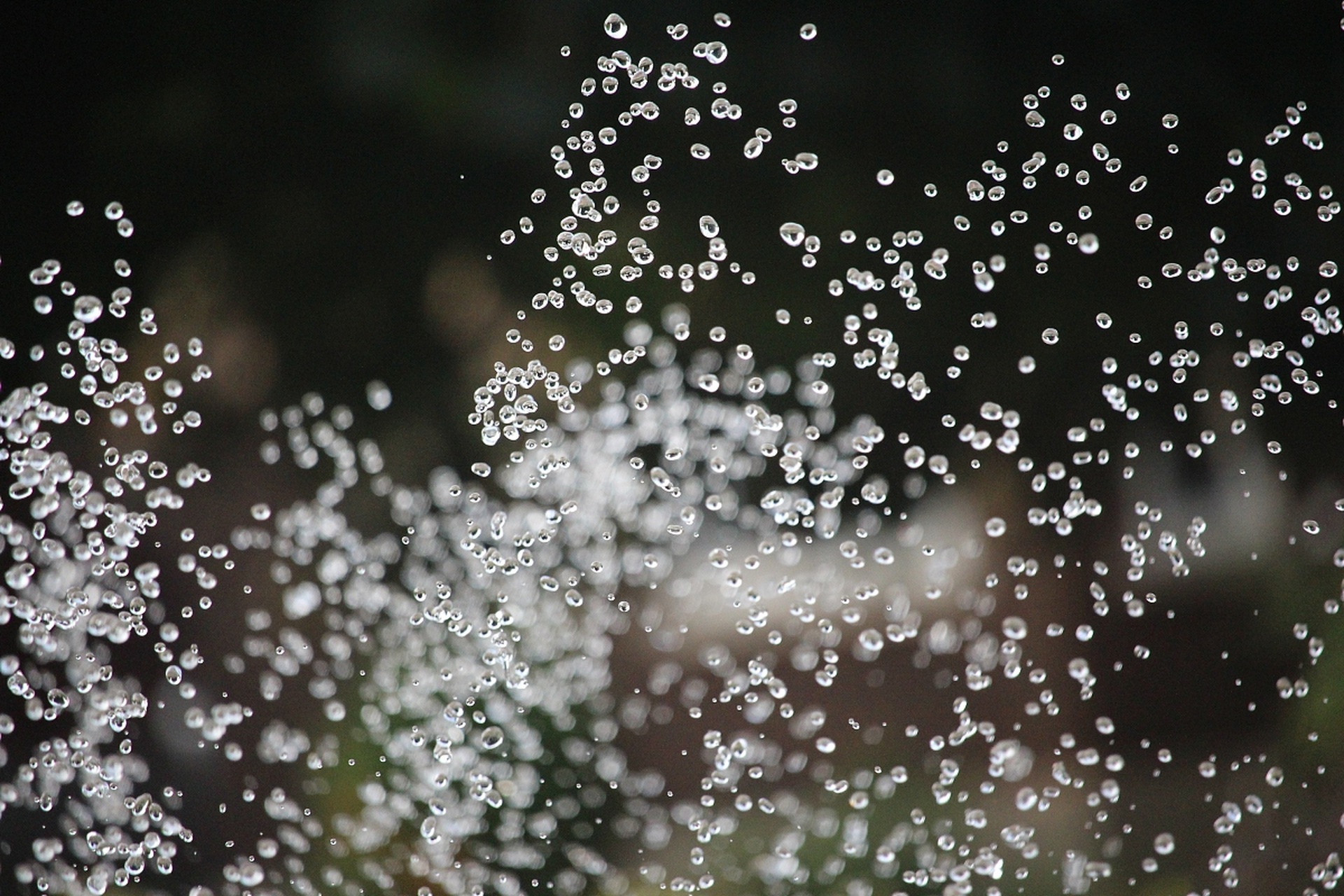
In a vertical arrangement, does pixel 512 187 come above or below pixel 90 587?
above

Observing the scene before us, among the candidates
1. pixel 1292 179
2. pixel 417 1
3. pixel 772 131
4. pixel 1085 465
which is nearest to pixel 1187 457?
pixel 1085 465

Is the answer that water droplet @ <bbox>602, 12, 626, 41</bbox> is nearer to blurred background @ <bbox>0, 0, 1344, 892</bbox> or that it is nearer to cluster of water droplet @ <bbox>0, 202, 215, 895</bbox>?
blurred background @ <bbox>0, 0, 1344, 892</bbox>

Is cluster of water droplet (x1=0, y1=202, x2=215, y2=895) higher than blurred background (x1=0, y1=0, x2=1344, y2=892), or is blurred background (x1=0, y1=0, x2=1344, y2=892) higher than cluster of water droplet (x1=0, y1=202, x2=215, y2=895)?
blurred background (x1=0, y1=0, x2=1344, y2=892)

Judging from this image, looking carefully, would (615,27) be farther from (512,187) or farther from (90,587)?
(90,587)

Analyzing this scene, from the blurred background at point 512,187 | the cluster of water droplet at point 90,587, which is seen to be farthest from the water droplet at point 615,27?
the cluster of water droplet at point 90,587

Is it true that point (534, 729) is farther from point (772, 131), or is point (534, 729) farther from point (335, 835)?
point (772, 131)

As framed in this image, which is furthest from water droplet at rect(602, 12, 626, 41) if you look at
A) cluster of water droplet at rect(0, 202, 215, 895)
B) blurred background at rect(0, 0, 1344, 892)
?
cluster of water droplet at rect(0, 202, 215, 895)

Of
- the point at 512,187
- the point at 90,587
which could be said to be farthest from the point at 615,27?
the point at 90,587

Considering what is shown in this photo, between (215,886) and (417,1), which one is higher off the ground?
(417,1)

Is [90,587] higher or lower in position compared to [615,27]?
lower
